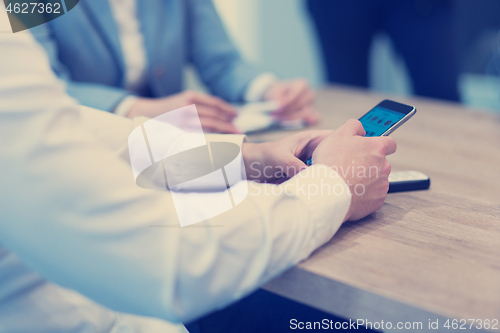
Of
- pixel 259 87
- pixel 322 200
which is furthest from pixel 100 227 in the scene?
pixel 259 87

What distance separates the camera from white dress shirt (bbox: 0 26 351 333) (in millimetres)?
275

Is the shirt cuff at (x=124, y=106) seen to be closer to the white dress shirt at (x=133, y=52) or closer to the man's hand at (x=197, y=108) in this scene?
the man's hand at (x=197, y=108)

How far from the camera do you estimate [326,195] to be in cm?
36

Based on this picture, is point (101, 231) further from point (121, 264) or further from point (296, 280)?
point (296, 280)

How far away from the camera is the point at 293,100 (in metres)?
0.84

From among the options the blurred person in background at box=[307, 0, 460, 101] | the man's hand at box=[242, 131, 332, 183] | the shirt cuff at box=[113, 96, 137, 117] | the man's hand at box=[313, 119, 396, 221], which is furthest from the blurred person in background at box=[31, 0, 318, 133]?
the blurred person in background at box=[307, 0, 460, 101]

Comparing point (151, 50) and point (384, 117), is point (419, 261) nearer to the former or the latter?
point (384, 117)

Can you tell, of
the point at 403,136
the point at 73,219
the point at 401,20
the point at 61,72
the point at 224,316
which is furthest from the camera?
the point at 401,20

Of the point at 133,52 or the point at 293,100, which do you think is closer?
the point at 293,100

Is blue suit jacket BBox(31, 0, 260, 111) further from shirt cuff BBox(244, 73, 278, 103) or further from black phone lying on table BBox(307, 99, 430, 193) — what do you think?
black phone lying on table BBox(307, 99, 430, 193)

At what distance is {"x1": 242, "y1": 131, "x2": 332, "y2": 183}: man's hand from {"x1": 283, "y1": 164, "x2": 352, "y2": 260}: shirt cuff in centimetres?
6

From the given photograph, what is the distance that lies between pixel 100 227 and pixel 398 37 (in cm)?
136

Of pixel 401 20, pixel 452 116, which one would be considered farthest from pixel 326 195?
pixel 401 20

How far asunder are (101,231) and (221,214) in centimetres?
10
